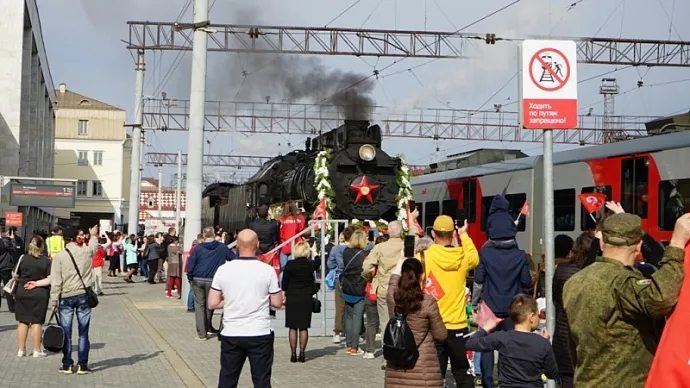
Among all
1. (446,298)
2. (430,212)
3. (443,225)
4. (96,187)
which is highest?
(96,187)

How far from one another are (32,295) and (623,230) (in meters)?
10.7

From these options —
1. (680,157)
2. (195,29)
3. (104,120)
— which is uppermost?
(104,120)

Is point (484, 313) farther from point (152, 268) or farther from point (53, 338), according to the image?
point (152, 268)

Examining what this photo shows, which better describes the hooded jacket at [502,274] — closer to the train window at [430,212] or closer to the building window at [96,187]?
the train window at [430,212]

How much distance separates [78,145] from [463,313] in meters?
82.1

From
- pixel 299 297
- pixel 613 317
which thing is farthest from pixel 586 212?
pixel 613 317

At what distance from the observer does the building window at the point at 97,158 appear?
8631 cm

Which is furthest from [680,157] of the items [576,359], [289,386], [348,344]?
[576,359]

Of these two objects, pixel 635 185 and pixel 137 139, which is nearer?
pixel 635 185

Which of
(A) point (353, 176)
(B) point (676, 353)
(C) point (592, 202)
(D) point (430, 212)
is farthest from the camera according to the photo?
(D) point (430, 212)

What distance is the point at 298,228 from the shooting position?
18.8 meters

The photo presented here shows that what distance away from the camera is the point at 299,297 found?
44.2 feet

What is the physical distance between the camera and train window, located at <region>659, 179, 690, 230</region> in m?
16.3

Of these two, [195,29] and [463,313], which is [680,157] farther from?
[195,29]
